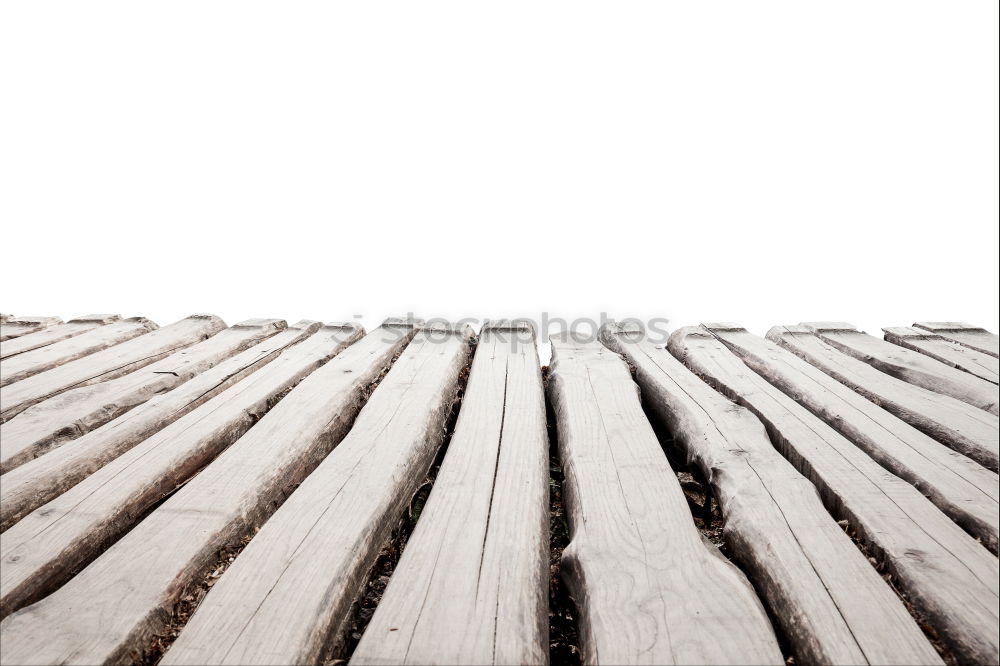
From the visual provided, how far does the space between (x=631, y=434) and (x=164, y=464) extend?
1.61 meters

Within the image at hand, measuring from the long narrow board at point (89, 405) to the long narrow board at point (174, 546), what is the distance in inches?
23.0

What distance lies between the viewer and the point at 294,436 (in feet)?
7.27

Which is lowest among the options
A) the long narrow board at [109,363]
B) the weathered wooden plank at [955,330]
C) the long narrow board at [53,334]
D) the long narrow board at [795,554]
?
the long narrow board at [795,554]

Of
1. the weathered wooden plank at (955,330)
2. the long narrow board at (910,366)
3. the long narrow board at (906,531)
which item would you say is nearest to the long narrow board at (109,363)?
the long narrow board at (906,531)

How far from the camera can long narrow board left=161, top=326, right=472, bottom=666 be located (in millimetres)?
1281

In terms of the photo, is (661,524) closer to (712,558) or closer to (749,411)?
(712,558)

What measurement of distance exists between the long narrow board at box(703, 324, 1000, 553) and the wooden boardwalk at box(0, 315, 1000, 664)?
0.04ft

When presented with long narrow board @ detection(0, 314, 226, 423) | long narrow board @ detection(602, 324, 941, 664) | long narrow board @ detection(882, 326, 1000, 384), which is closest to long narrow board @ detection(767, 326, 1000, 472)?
long narrow board @ detection(882, 326, 1000, 384)

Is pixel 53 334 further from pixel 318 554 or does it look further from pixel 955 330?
pixel 955 330

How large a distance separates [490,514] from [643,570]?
456 mm

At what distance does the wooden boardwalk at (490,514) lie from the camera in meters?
1.31

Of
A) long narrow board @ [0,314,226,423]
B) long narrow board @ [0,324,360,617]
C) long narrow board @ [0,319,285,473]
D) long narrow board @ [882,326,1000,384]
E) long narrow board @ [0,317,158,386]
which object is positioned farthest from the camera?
long narrow board @ [0,317,158,386]

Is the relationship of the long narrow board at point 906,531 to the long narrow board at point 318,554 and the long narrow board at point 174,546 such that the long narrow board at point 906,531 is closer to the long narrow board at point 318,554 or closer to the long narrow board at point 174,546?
the long narrow board at point 318,554

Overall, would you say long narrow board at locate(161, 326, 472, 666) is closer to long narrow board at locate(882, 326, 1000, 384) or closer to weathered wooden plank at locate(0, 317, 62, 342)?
long narrow board at locate(882, 326, 1000, 384)
